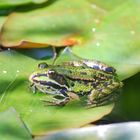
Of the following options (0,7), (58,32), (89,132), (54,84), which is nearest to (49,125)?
(89,132)

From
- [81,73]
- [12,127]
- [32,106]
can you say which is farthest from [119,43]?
[12,127]

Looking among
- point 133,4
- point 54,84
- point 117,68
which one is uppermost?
point 133,4

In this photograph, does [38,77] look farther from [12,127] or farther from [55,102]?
[12,127]

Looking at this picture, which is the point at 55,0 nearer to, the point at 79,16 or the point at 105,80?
the point at 79,16

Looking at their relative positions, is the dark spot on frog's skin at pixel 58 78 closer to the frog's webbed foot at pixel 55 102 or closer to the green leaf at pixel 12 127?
the frog's webbed foot at pixel 55 102

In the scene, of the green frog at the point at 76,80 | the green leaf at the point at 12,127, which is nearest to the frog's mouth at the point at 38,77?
the green frog at the point at 76,80

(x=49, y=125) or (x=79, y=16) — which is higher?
(x=79, y=16)

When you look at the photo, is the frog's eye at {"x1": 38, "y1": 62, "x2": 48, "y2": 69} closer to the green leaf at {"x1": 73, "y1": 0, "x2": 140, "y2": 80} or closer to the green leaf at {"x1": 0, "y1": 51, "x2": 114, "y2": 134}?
the green leaf at {"x1": 0, "y1": 51, "x2": 114, "y2": 134}
